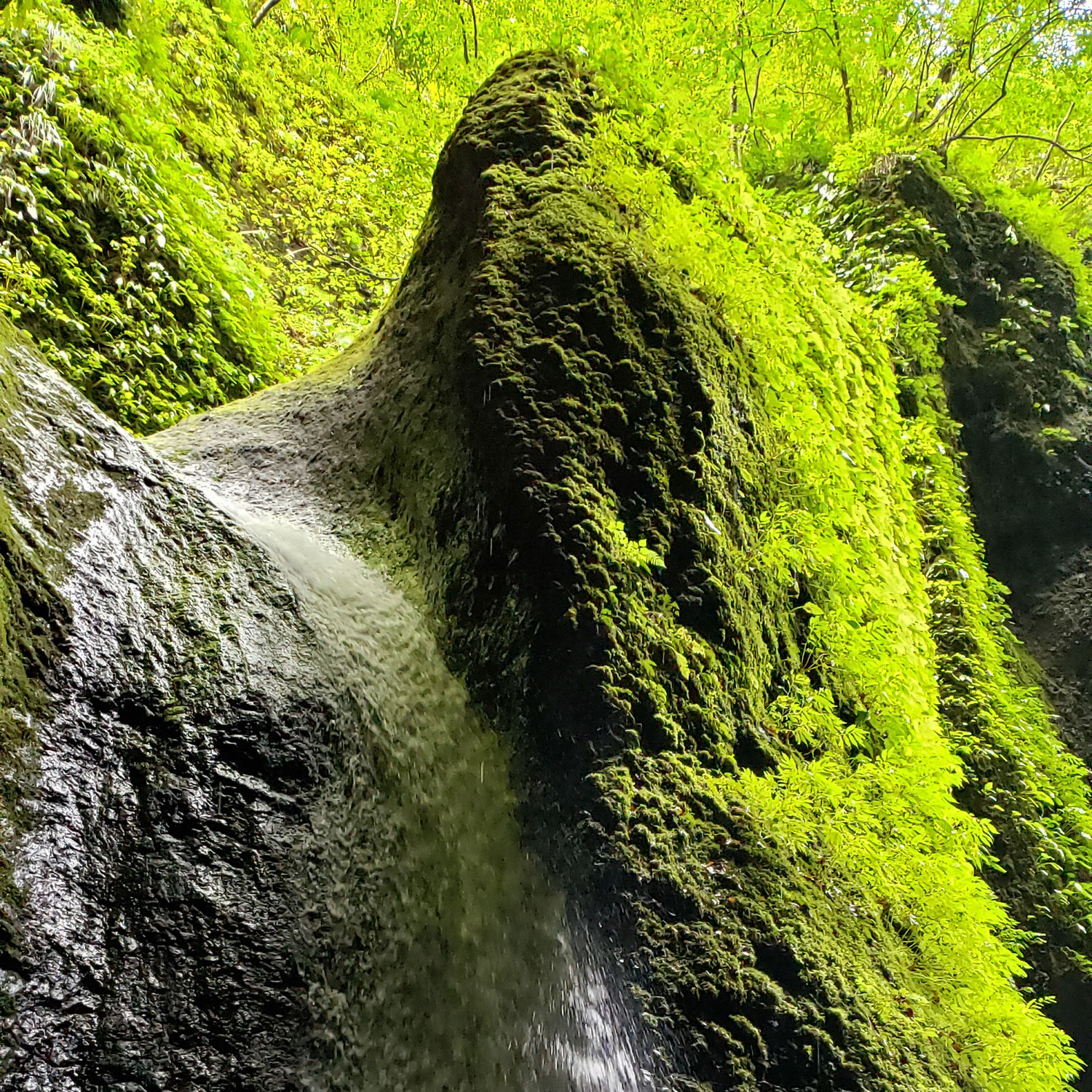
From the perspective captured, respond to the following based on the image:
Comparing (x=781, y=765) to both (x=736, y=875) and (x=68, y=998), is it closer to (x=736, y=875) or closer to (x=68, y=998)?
(x=736, y=875)

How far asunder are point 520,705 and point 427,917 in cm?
87

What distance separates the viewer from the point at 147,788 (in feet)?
5.56

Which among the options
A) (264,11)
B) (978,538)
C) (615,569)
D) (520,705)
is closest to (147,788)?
(520,705)

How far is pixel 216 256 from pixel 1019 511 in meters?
8.29

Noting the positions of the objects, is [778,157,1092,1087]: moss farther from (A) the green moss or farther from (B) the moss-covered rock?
(B) the moss-covered rock

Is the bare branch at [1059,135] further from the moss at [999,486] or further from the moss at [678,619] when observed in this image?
the moss at [678,619]

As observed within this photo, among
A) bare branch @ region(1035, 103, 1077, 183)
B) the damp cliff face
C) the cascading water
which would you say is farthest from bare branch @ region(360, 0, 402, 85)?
the cascading water

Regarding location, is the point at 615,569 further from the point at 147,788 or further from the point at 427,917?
the point at 147,788

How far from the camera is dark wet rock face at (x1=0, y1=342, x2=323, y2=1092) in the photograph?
1.42 metres

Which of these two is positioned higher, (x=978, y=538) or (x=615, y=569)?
(x=978, y=538)

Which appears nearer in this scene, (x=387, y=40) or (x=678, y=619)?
(x=678, y=619)

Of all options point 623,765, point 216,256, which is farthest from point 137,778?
point 216,256

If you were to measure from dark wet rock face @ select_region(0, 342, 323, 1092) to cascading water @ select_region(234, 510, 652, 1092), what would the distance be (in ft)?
0.49

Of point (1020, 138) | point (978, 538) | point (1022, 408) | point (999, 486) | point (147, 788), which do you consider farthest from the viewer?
point (1020, 138)
